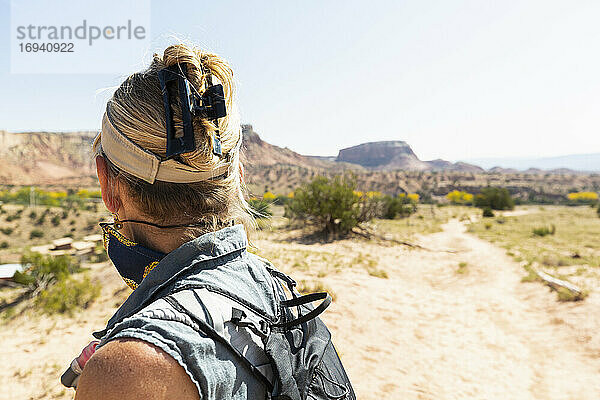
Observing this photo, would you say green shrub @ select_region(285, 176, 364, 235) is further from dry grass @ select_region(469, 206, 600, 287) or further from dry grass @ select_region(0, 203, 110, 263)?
dry grass @ select_region(0, 203, 110, 263)

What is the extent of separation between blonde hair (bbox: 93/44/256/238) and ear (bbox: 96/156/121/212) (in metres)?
0.02

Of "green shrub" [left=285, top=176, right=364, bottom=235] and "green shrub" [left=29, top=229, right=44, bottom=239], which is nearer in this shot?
"green shrub" [left=285, top=176, right=364, bottom=235]

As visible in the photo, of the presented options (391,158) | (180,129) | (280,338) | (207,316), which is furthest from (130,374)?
(391,158)

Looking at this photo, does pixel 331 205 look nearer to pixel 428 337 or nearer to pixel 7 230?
pixel 428 337

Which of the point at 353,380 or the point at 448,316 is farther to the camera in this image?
the point at 448,316

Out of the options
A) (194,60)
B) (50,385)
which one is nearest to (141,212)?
(194,60)

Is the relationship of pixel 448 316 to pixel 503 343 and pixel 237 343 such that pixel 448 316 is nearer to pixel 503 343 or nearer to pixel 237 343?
pixel 503 343

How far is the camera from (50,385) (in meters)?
4.86

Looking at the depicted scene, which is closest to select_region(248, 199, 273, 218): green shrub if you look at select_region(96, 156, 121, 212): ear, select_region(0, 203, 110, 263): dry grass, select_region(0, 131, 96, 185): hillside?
select_region(96, 156, 121, 212): ear

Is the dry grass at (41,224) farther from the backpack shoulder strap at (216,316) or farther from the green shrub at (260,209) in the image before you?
the backpack shoulder strap at (216,316)

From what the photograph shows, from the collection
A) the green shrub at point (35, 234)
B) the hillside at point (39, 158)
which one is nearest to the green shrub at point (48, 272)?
the green shrub at point (35, 234)

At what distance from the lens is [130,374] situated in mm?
684

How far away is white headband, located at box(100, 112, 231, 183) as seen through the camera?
1021 mm

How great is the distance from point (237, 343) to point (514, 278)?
1230 cm
